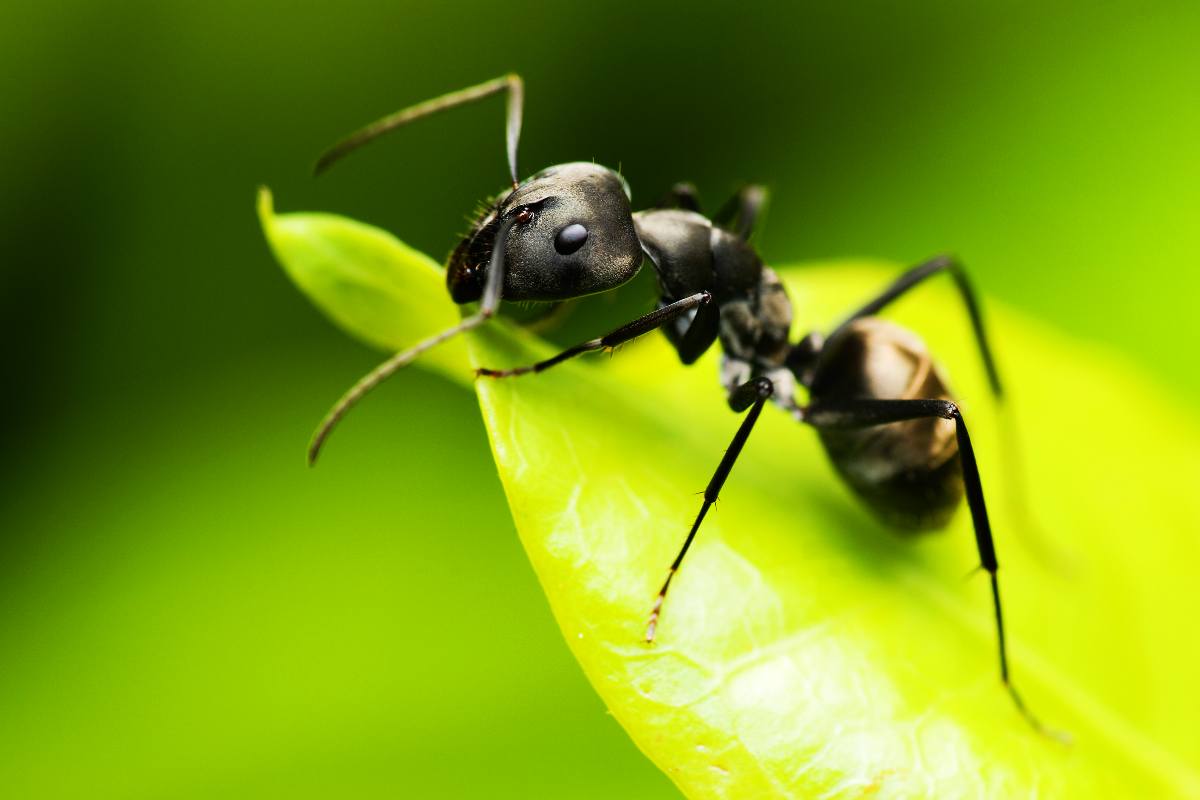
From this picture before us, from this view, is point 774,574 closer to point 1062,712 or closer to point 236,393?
point 1062,712

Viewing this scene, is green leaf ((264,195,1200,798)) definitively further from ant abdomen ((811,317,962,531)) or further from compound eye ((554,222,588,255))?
compound eye ((554,222,588,255))

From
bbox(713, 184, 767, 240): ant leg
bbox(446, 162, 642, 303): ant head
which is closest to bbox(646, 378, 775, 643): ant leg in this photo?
bbox(446, 162, 642, 303): ant head

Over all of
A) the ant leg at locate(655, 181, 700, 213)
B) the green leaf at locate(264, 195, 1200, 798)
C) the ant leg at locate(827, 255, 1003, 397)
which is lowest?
the green leaf at locate(264, 195, 1200, 798)

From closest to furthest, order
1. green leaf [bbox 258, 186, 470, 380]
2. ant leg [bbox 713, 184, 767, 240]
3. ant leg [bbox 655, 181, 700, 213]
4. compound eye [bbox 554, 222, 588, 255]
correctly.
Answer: green leaf [bbox 258, 186, 470, 380] → compound eye [bbox 554, 222, 588, 255] → ant leg [bbox 655, 181, 700, 213] → ant leg [bbox 713, 184, 767, 240]

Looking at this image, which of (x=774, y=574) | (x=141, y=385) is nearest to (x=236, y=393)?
→ (x=141, y=385)

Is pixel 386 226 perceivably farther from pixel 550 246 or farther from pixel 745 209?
pixel 550 246

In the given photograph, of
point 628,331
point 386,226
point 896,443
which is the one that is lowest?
point 896,443

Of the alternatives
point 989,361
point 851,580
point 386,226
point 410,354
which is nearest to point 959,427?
point 851,580
